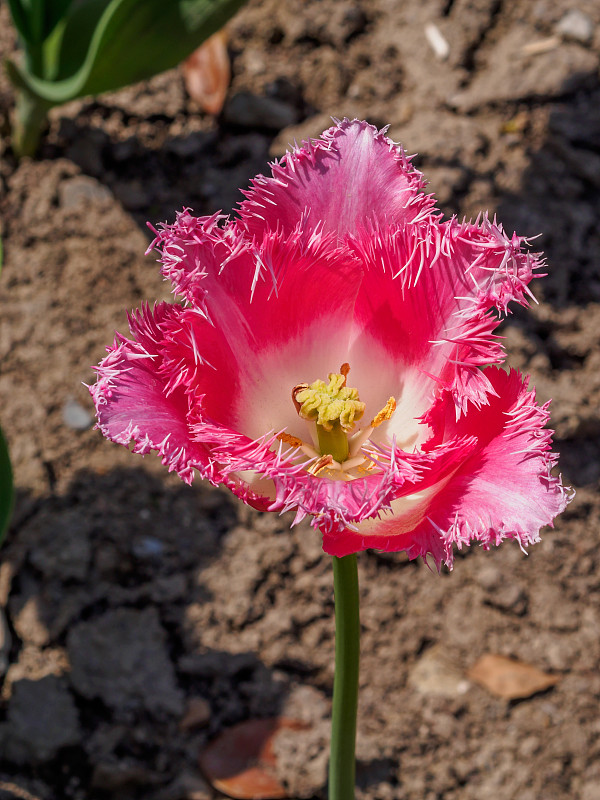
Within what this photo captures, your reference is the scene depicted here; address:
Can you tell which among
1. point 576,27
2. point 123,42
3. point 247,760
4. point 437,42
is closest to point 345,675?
point 247,760

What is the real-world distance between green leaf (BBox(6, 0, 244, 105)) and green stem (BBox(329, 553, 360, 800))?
140 centimetres

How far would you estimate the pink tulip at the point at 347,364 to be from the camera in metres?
0.96

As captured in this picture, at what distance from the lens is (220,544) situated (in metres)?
2.01

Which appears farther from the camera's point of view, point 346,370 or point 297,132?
point 297,132

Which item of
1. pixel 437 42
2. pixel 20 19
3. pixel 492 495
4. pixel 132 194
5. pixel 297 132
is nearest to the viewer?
pixel 492 495

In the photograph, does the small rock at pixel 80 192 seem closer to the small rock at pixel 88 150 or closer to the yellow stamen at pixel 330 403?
the small rock at pixel 88 150

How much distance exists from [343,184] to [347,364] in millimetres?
268

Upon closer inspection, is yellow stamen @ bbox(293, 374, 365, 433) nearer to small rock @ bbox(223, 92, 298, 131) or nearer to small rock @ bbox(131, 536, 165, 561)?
small rock @ bbox(131, 536, 165, 561)

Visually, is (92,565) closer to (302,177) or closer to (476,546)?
(476,546)

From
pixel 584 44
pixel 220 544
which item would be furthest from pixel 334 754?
pixel 584 44

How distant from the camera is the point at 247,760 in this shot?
1.76 metres

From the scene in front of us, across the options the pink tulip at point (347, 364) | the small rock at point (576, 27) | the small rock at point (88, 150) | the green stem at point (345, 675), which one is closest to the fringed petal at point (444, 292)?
the pink tulip at point (347, 364)

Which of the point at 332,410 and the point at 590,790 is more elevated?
the point at 332,410

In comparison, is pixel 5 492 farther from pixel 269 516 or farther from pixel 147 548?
pixel 269 516
